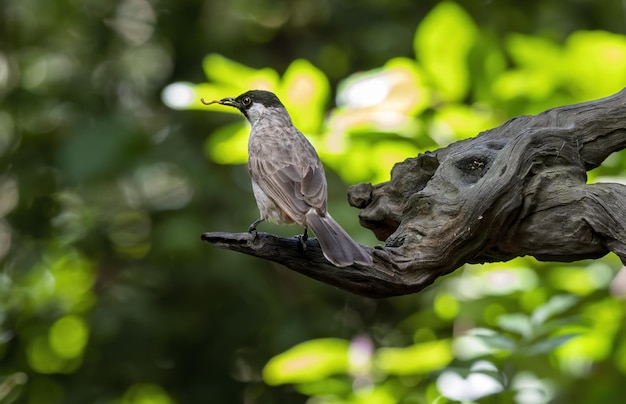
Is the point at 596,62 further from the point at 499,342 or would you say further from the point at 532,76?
the point at 499,342

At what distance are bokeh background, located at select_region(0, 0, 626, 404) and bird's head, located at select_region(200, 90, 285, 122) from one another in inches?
1.7

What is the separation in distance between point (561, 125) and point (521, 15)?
4.67 meters

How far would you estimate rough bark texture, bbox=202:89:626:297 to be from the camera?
2855mm

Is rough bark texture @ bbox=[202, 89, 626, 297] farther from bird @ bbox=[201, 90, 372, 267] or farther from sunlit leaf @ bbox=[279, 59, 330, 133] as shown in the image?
sunlit leaf @ bbox=[279, 59, 330, 133]

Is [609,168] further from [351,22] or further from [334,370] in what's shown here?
[351,22]

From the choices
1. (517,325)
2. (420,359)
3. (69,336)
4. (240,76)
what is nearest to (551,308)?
(517,325)

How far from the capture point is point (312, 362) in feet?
11.9

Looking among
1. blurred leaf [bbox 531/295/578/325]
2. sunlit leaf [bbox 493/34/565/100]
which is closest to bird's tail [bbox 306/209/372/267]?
blurred leaf [bbox 531/295/578/325]

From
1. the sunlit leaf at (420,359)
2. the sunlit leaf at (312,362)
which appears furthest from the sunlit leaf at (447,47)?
the sunlit leaf at (312,362)

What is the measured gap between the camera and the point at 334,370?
375 centimetres

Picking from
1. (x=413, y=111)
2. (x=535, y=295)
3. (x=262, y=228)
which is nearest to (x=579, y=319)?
(x=535, y=295)

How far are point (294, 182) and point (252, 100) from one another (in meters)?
0.71

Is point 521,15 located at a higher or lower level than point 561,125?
higher

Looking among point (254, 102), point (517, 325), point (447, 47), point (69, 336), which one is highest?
point (447, 47)
